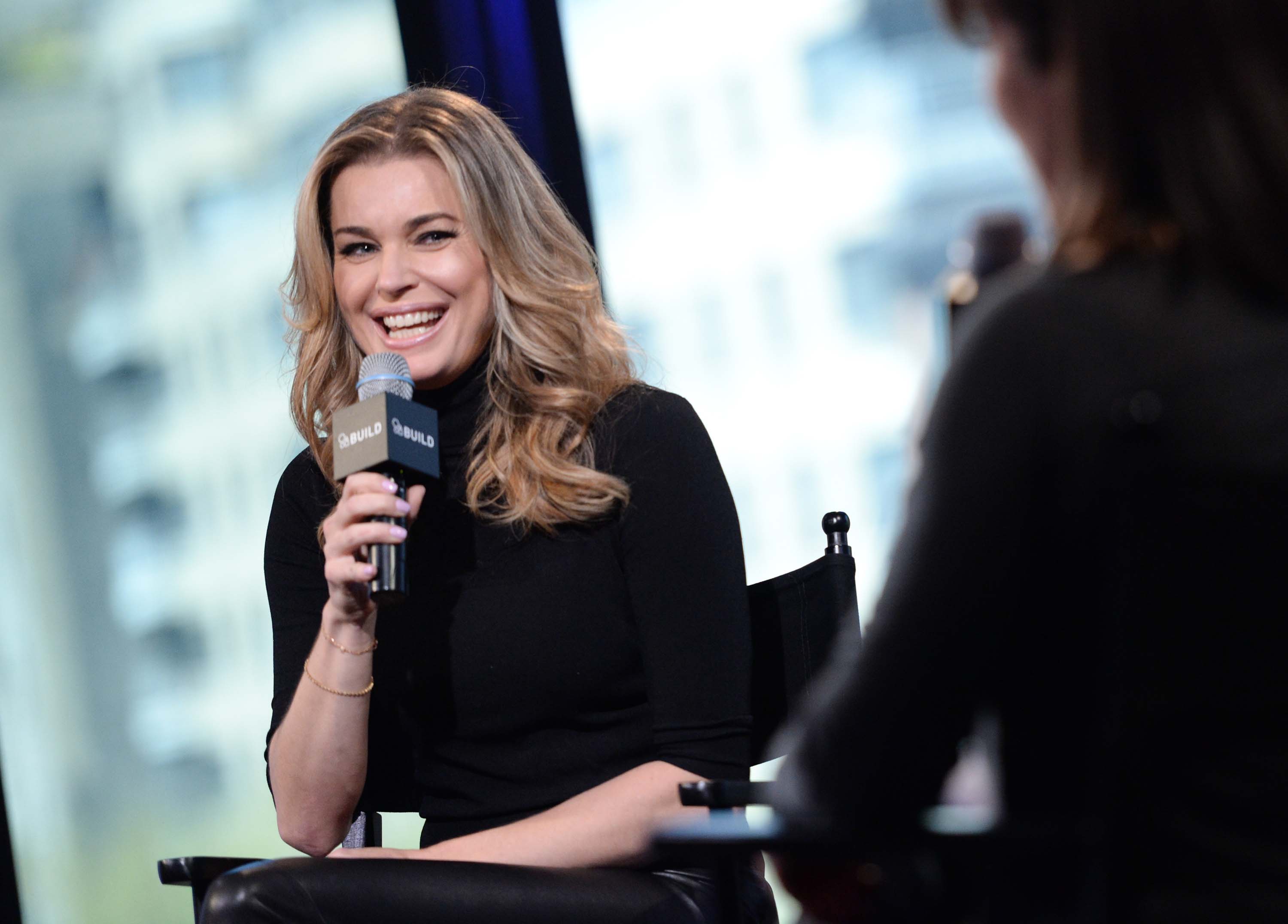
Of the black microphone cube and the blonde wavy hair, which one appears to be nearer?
the black microphone cube

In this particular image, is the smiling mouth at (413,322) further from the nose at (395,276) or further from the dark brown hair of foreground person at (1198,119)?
the dark brown hair of foreground person at (1198,119)

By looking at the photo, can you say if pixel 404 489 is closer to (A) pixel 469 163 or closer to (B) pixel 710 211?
(A) pixel 469 163

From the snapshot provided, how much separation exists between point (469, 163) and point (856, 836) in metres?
1.27

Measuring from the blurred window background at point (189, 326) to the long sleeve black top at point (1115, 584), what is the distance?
1.83 m

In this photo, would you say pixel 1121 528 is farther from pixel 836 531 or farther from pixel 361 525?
pixel 836 531

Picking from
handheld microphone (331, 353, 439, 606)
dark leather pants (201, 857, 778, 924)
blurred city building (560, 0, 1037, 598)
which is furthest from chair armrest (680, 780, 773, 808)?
blurred city building (560, 0, 1037, 598)

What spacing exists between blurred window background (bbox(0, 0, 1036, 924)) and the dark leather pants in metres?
1.33

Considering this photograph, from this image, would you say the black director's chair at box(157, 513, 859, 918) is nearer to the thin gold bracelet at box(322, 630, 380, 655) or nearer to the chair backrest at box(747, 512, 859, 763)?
the chair backrest at box(747, 512, 859, 763)

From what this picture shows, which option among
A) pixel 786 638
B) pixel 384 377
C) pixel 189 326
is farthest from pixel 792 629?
pixel 189 326

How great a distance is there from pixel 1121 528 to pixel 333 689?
1130 mm

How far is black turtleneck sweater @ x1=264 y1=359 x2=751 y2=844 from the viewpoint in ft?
5.21

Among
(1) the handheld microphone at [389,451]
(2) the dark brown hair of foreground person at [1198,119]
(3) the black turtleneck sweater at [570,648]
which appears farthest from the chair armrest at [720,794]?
(2) the dark brown hair of foreground person at [1198,119]

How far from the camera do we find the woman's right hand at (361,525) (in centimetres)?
138

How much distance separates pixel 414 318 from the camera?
1818mm
